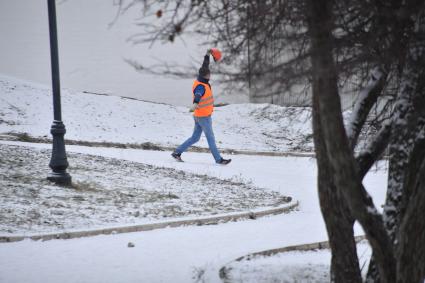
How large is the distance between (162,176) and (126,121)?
636cm

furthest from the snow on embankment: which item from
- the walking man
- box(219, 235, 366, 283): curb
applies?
box(219, 235, 366, 283): curb

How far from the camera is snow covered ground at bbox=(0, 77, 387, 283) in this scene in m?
5.96

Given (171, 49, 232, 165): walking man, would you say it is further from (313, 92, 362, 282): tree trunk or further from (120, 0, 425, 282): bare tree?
(313, 92, 362, 282): tree trunk

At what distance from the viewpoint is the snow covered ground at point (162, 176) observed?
5.96m

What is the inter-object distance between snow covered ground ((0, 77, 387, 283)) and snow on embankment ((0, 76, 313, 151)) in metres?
0.03

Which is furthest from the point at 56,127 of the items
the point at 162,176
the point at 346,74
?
the point at 346,74

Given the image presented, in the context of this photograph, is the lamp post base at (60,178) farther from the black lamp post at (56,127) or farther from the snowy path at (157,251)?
the snowy path at (157,251)

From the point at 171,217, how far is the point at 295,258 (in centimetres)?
216

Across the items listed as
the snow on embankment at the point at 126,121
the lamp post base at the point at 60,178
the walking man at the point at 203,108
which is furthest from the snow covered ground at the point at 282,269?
the snow on embankment at the point at 126,121

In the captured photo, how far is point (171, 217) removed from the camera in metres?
8.38

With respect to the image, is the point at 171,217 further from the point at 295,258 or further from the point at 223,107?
the point at 223,107

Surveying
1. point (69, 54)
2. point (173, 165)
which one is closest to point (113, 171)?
point (173, 165)

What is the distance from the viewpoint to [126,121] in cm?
1747

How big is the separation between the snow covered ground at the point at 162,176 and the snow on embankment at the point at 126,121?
27mm
